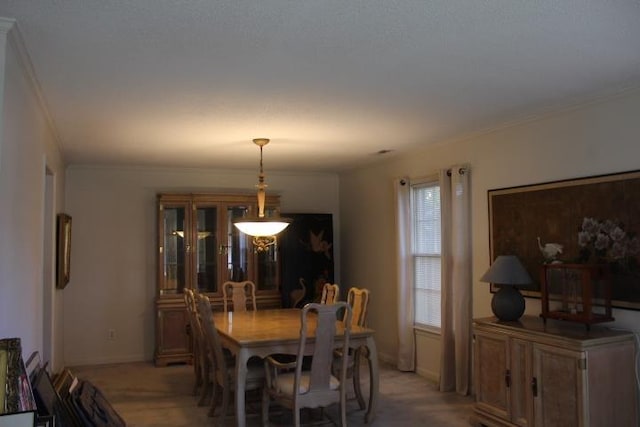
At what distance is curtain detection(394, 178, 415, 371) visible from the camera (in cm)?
592

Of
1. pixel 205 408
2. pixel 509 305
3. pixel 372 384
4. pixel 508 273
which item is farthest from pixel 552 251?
pixel 205 408

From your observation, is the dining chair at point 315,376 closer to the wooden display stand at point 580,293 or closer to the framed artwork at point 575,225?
the wooden display stand at point 580,293

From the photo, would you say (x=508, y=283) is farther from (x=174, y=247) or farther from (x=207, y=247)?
(x=174, y=247)

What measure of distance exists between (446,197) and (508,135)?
887 millimetres

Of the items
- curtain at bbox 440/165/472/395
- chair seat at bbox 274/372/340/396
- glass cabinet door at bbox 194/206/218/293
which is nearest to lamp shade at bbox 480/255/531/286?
curtain at bbox 440/165/472/395

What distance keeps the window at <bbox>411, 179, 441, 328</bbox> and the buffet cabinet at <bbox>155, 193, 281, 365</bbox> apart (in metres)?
2.02

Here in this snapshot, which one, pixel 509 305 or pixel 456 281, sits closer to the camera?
pixel 509 305

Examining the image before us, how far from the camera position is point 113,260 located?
675 cm

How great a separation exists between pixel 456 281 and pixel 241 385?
2.23 meters

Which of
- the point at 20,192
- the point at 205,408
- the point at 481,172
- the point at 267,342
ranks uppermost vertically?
the point at 481,172

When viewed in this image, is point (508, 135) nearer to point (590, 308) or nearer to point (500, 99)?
point (500, 99)

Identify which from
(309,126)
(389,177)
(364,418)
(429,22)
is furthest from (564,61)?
(389,177)

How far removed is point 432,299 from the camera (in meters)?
5.71

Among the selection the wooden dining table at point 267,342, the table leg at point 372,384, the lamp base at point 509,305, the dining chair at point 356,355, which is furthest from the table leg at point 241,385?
the lamp base at point 509,305
